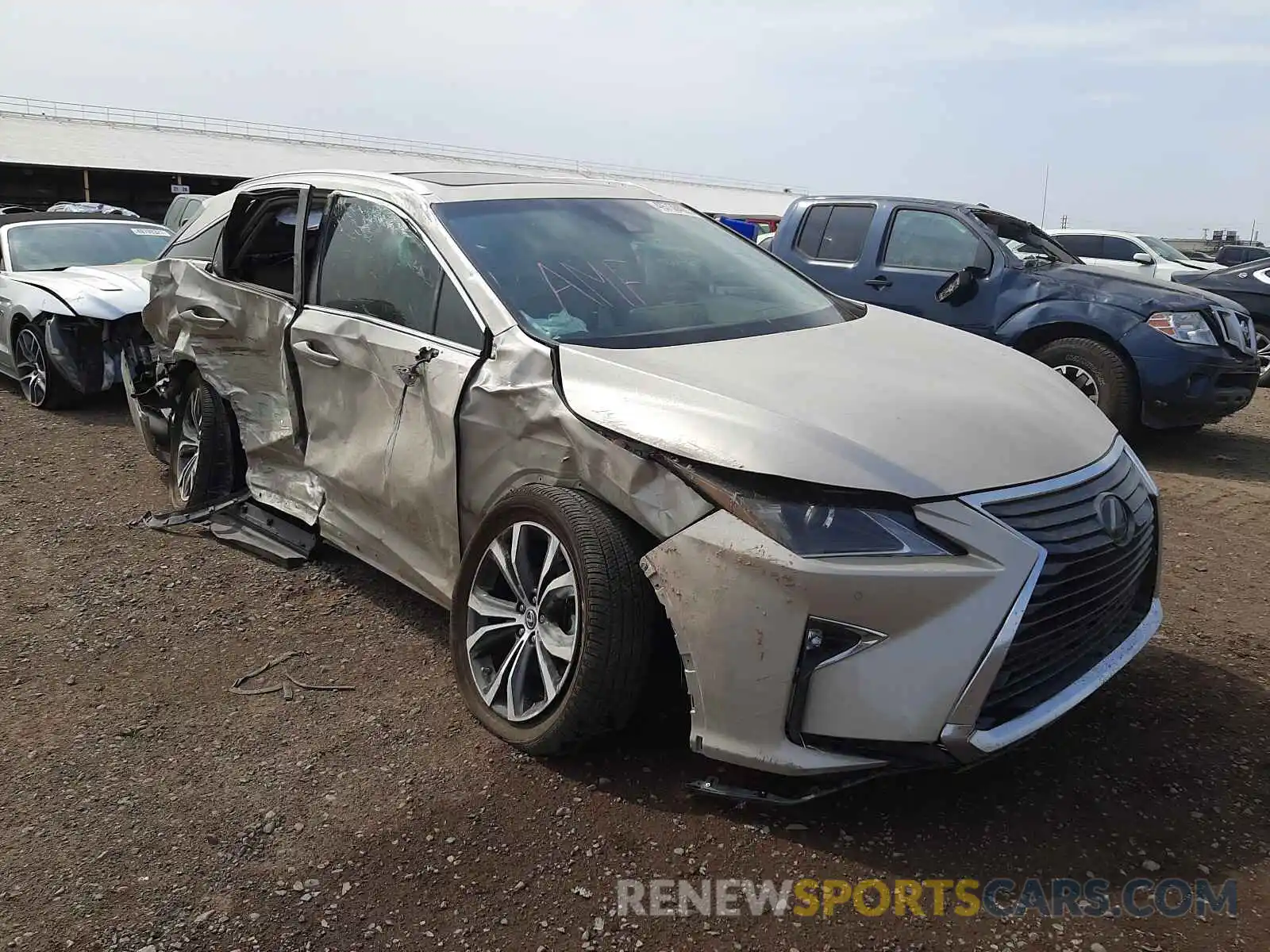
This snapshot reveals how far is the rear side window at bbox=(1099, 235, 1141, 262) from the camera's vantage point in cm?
1449

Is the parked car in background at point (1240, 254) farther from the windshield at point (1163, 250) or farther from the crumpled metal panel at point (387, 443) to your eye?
the crumpled metal panel at point (387, 443)

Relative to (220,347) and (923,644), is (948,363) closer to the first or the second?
(923,644)

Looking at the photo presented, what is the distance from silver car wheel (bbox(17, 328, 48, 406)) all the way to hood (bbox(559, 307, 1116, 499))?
21.8 ft

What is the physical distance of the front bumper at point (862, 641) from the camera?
2373 mm

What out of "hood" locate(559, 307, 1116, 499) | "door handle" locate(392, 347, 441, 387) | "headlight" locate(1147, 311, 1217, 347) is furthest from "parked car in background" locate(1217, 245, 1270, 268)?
"door handle" locate(392, 347, 441, 387)

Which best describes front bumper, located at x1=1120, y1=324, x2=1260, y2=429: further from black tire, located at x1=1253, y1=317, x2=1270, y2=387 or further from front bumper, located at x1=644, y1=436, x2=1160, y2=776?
front bumper, located at x1=644, y1=436, x2=1160, y2=776

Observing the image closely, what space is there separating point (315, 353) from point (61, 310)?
4899mm

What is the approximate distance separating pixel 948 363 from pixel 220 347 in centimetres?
342

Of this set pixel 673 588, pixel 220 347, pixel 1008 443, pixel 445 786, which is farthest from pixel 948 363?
pixel 220 347

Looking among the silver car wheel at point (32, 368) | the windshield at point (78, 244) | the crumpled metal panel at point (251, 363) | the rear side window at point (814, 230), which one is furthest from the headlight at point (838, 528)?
the windshield at point (78, 244)

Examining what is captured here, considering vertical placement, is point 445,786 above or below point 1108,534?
below

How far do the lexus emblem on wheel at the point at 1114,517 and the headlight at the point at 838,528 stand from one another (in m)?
0.55

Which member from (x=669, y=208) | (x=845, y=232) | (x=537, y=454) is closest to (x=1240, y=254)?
(x=845, y=232)

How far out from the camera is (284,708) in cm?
345
